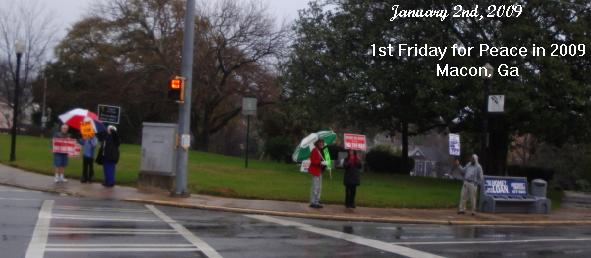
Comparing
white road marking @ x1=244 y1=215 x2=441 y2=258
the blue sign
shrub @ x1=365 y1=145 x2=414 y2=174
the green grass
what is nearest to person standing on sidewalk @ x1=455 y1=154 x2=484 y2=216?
the blue sign

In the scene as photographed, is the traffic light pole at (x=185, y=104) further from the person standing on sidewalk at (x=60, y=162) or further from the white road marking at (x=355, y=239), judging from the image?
the person standing on sidewalk at (x=60, y=162)

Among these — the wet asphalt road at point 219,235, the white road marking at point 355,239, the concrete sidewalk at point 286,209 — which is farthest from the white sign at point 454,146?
the white road marking at point 355,239

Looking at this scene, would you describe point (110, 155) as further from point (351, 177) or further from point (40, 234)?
point (40, 234)

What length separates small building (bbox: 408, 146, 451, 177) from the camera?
192 ft

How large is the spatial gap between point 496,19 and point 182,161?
49.2ft

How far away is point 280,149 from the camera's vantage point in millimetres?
45125

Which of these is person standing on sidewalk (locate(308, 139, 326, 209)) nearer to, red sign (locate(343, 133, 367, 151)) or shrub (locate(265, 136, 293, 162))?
red sign (locate(343, 133, 367, 151))

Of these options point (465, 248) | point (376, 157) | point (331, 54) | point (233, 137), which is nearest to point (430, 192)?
point (331, 54)

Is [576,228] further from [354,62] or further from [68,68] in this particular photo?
[68,68]

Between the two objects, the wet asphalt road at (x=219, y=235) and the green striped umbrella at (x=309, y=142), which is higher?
the green striped umbrella at (x=309, y=142)

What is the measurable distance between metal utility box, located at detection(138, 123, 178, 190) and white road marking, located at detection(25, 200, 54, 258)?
16.3ft

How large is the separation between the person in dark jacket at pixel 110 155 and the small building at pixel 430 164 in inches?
1274

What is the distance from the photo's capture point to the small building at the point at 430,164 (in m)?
58.5

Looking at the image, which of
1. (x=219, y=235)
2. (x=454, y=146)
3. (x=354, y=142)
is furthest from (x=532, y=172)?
(x=219, y=235)
